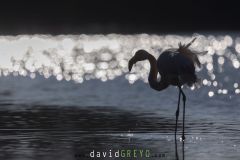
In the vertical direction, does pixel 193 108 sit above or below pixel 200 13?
below

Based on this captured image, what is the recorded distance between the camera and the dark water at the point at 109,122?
42.0 feet

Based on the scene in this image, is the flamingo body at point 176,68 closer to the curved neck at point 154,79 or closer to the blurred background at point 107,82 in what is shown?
the curved neck at point 154,79

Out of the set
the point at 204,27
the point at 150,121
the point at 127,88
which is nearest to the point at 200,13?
the point at 204,27

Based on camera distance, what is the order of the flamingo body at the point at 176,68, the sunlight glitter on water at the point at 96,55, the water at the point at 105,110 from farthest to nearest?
the sunlight glitter on water at the point at 96,55
the flamingo body at the point at 176,68
the water at the point at 105,110

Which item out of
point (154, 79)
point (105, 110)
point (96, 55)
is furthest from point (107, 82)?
point (96, 55)

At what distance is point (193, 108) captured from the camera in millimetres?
17422

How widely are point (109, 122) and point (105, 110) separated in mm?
1703

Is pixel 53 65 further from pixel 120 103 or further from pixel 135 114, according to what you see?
pixel 135 114

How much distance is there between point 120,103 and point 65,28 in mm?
29168

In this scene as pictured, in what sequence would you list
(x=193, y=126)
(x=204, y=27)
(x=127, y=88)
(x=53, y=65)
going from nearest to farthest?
1. (x=193, y=126)
2. (x=127, y=88)
3. (x=53, y=65)
4. (x=204, y=27)

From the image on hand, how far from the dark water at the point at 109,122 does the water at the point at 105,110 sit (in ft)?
0.04

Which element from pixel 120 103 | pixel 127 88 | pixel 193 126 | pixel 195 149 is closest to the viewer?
pixel 195 149

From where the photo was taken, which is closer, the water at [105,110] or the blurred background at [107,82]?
the water at [105,110]

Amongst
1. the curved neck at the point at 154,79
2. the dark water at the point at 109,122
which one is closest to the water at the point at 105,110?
the dark water at the point at 109,122
